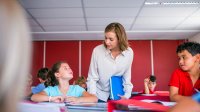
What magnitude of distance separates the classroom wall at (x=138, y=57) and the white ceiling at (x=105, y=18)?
319 mm

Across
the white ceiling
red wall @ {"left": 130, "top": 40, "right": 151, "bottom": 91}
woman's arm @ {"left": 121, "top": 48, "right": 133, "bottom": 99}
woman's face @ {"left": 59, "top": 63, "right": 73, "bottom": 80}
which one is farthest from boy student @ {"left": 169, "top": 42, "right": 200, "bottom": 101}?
red wall @ {"left": 130, "top": 40, "right": 151, "bottom": 91}

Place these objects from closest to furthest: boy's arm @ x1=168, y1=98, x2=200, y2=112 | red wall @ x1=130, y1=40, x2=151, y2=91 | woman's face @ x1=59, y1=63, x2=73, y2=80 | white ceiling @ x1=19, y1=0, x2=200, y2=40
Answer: boy's arm @ x1=168, y1=98, x2=200, y2=112
woman's face @ x1=59, y1=63, x2=73, y2=80
white ceiling @ x1=19, y1=0, x2=200, y2=40
red wall @ x1=130, y1=40, x2=151, y2=91

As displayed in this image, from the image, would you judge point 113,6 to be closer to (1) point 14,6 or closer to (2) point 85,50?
(2) point 85,50

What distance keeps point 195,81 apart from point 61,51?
21.2 feet

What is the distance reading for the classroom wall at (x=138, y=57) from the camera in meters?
7.98

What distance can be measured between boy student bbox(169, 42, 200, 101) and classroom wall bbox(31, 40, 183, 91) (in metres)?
5.94

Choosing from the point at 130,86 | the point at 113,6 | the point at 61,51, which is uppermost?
the point at 113,6

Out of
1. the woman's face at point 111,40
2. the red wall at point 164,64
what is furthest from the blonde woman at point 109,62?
the red wall at point 164,64

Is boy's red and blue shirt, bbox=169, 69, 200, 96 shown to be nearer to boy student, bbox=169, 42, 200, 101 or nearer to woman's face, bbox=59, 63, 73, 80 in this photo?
boy student, bbox=169, 42, 200, 101

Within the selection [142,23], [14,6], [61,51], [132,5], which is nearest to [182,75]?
[14,6]

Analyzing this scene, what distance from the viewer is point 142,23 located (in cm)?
628

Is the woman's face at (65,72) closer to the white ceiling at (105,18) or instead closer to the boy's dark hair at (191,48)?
the boy's dark hair at (191,48)

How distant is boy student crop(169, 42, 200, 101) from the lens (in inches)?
73.7

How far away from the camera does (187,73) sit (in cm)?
197
